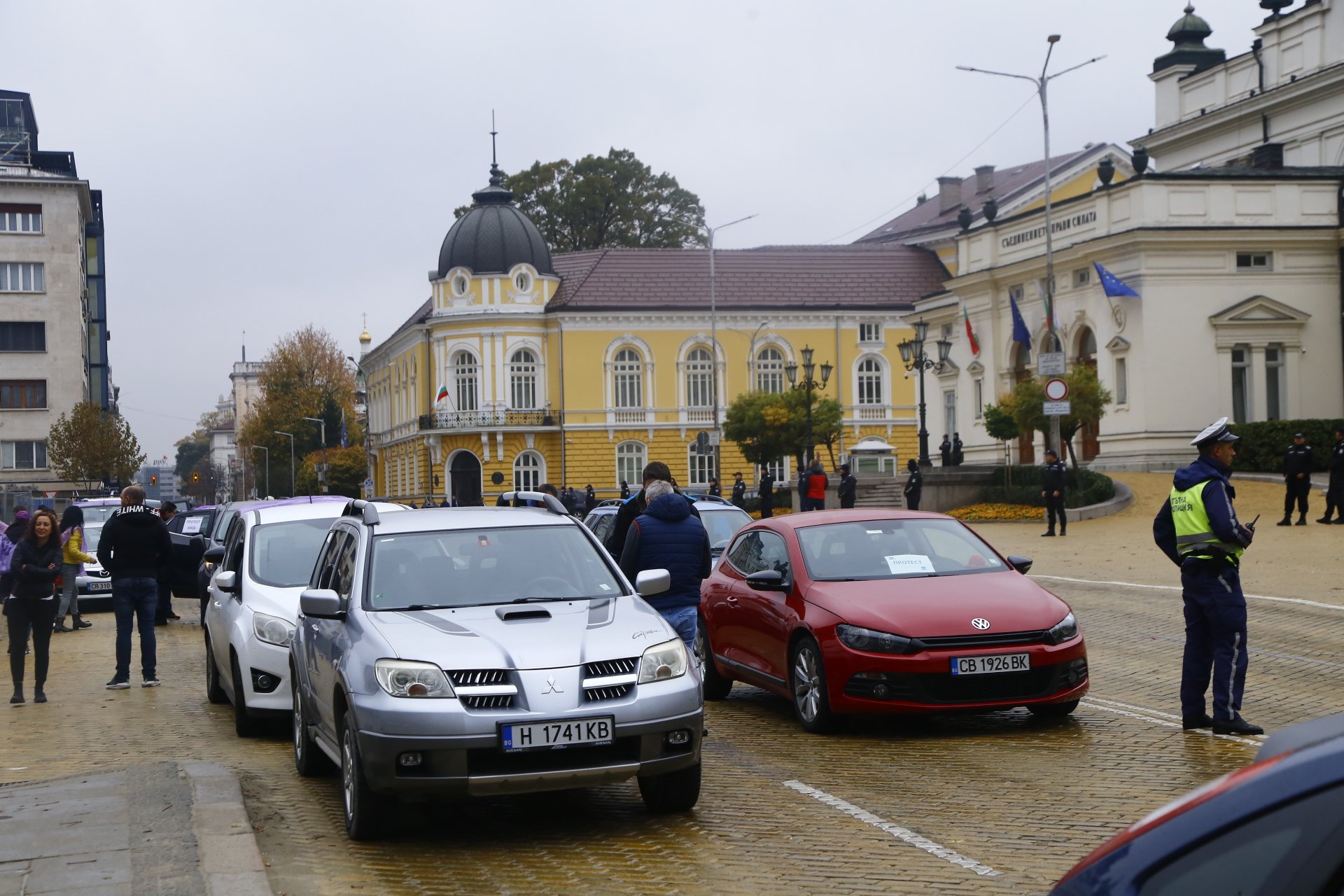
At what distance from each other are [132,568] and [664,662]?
8.70 metres

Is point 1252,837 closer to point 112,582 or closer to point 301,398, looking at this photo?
point 112,582

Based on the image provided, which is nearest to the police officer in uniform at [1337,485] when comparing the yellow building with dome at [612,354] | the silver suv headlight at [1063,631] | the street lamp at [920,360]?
the street lamp at [920,360]

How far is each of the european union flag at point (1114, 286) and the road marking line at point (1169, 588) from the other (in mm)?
20590

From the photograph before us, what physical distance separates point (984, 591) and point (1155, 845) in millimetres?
8103

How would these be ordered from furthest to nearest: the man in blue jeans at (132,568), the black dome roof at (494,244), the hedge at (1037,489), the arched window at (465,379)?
1. the arched window at (465,379)
2. the black dome roof at (494,244)
3. the hedge at (1037,489)
4. the man in blue jeans at (132,568)

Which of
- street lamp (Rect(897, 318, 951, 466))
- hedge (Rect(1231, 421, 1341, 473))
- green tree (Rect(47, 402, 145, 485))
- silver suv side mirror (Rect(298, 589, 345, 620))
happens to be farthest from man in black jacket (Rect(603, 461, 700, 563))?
green tree (Rect(47, 402, 145, 485))

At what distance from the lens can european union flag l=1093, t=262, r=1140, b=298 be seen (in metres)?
42.6

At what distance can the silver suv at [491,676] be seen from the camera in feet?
22.9

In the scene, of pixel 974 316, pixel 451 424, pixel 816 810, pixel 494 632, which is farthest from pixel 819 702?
pixel 451 424

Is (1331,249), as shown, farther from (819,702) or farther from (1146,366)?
(819,702)

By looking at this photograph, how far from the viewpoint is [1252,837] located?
2.29 m

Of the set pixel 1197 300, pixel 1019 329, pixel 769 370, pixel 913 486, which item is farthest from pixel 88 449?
pixel 1197 300

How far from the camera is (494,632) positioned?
7.46 m

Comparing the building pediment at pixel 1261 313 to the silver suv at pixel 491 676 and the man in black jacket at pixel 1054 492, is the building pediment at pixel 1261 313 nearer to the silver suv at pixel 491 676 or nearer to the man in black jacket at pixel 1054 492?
the man in black jacket at pixel 1054 492
